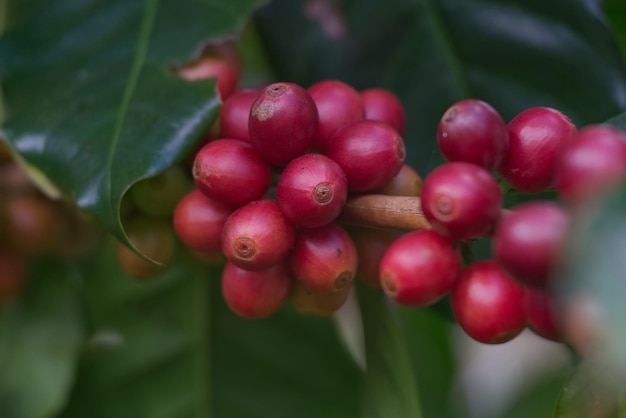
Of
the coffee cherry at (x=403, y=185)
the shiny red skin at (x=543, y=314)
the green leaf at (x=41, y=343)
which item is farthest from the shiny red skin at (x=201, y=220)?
the green leaf at (x=41, y=343)

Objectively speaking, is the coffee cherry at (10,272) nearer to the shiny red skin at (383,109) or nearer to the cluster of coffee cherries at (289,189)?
the cluster of coffee cherries at (289,189)

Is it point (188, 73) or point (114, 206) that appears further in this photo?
point (188, 73)

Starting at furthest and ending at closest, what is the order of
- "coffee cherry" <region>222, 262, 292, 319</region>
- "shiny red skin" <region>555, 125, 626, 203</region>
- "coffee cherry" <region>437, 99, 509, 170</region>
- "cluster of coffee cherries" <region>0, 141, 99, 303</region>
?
"cluster of coffee cherries" <region>0, 141, 99, 303</region> < "coffee cherry" <region>222, 262, 292, 319</region> < "coffee cherry" <region>437, 99, 509, 170</region> < "shiny red skin" <region>555, 125, 626, 203</region>

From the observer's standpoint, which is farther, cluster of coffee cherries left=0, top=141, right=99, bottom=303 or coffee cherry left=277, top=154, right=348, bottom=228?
cluster of coffee cherries left=0, top=141, right=99, bottom=303

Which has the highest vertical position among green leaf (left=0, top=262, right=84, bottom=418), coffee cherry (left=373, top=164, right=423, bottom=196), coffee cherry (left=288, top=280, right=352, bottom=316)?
coffee cherry (left=373, top=164, right=423, bottom=196)

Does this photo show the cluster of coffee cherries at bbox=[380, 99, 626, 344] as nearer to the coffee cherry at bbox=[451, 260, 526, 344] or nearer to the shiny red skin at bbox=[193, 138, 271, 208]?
the coffee cherry at bbox=[451, 260, 526, 344]

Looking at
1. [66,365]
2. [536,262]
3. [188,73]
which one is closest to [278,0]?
[188,73]

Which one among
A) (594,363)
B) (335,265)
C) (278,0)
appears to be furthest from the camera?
(278,0)

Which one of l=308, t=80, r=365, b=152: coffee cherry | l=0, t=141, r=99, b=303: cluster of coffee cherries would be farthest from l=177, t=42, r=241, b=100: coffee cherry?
l=0, t=141, r=99, b=303: cluster of coffee cherries

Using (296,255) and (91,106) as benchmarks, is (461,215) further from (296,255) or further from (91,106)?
(91,106)
